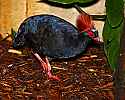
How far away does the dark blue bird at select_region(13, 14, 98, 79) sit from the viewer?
6.09 feet

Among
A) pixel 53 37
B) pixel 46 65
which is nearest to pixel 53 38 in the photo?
pixel 53 37

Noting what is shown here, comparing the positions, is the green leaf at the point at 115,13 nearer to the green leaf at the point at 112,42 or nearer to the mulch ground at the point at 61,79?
the green leaf at the point at 112,42

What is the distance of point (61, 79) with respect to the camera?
187 cm

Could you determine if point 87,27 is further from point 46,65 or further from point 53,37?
point 46,65

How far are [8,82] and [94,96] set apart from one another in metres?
0.43

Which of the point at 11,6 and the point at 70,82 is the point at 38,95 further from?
the point at 11,6

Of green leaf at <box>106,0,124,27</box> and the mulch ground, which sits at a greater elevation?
green leaf at <box>106,0,124,27</box>

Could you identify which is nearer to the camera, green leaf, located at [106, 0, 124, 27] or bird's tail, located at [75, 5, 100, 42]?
green leaf, located at [106, 0, 124, 27]

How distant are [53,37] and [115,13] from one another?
14.3 inches

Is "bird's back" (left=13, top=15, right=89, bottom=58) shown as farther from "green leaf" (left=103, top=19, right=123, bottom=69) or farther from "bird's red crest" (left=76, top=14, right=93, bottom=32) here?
"green leaf" (left=103, top=19, right=123, bottom=69)

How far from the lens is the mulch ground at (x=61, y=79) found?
172 cm

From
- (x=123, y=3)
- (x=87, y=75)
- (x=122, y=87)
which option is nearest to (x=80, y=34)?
(x=87, y=75)

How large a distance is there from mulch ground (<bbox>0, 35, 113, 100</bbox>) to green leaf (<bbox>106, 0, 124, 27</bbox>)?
1.12ft

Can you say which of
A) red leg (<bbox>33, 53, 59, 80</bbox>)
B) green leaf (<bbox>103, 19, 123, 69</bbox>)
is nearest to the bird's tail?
green leaf (<bbox>103, 19, 123, 69</bbox>)
